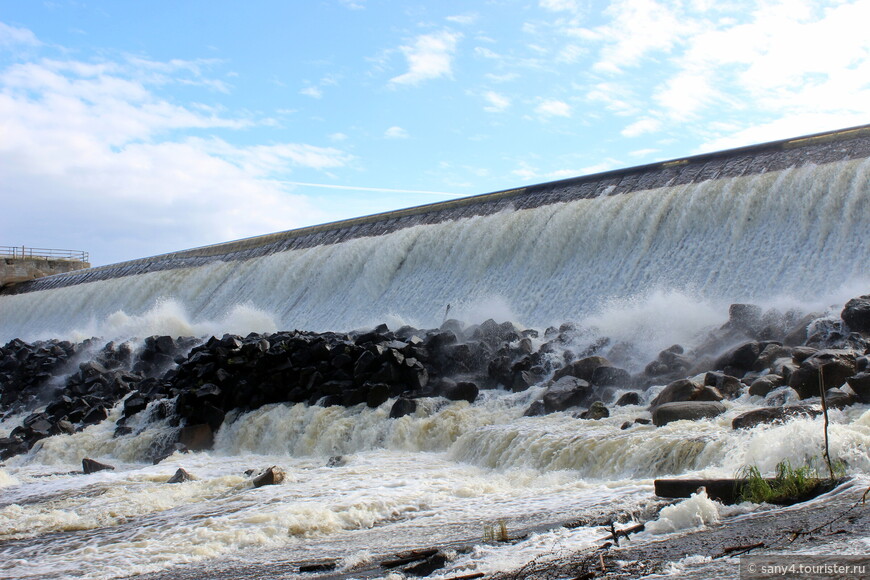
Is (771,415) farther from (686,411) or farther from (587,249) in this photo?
(587,249)

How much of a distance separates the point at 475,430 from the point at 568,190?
12.7m

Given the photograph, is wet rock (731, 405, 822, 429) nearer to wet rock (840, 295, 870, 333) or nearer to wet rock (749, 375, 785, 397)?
wet rock (749, 375, 785, 397)

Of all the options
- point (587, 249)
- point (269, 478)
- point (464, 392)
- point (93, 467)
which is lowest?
point (93, 467)

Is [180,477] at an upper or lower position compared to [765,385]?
lower

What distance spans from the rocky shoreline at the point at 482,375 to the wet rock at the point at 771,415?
0.06ft

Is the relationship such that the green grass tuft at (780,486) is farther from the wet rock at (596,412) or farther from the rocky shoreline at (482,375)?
the wet rock at (596,412)

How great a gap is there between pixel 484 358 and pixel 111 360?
13.8 meters

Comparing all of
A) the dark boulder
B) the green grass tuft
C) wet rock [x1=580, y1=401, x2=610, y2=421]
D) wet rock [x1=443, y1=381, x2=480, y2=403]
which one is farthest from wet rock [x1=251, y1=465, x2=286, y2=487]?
the green grass tuft

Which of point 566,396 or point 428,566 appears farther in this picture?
point 566,396

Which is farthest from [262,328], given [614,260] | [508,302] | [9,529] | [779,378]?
[779,378]

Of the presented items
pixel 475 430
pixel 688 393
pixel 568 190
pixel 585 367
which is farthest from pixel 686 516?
pixel 568 190

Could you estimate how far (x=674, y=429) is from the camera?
378 inches

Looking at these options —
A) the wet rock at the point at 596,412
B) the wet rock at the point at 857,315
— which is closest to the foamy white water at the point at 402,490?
the wet rock at the point at 596,412

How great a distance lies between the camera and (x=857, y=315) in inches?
485
